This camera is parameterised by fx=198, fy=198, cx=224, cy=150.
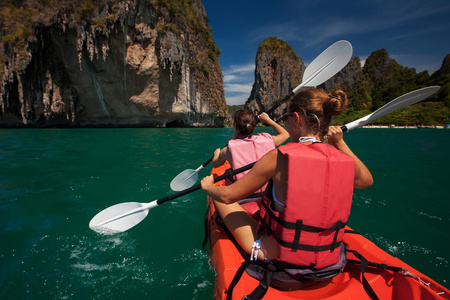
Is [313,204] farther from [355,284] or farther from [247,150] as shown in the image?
[247,150]

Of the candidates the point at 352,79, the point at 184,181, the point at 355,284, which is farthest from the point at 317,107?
the point at 352,79

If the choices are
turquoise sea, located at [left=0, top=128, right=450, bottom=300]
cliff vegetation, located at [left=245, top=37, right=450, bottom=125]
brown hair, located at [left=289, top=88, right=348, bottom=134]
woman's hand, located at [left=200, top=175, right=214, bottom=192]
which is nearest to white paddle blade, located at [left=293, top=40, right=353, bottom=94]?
brown hair, located at [left=289, top=88, right=348, bottom=134]

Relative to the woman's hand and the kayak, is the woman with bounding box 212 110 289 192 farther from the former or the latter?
the kayak

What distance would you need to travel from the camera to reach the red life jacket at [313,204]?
1.14m

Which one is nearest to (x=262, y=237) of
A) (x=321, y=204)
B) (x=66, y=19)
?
(x=321, y=204)

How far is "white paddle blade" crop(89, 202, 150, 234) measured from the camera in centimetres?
260

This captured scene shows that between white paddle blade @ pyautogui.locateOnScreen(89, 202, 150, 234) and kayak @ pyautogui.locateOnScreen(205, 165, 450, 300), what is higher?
kayak @ pyautogui.locateOnScreen(205, 165, 450, 300)

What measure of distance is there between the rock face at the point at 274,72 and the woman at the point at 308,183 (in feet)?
292

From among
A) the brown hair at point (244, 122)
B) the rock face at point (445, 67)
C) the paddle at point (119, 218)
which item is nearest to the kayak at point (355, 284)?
the brown hair at point (244, 122)

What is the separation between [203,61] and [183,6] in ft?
25.4

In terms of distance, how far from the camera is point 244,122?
7.64 ft

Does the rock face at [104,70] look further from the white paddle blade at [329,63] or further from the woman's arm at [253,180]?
the woman's arm at [253,180]

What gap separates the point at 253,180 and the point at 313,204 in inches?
14.9

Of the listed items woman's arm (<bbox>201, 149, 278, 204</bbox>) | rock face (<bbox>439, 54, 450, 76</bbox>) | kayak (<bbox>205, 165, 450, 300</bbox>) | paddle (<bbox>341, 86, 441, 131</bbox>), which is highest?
rock face (<bbox>439, 54, 450, 76</bbox>)
